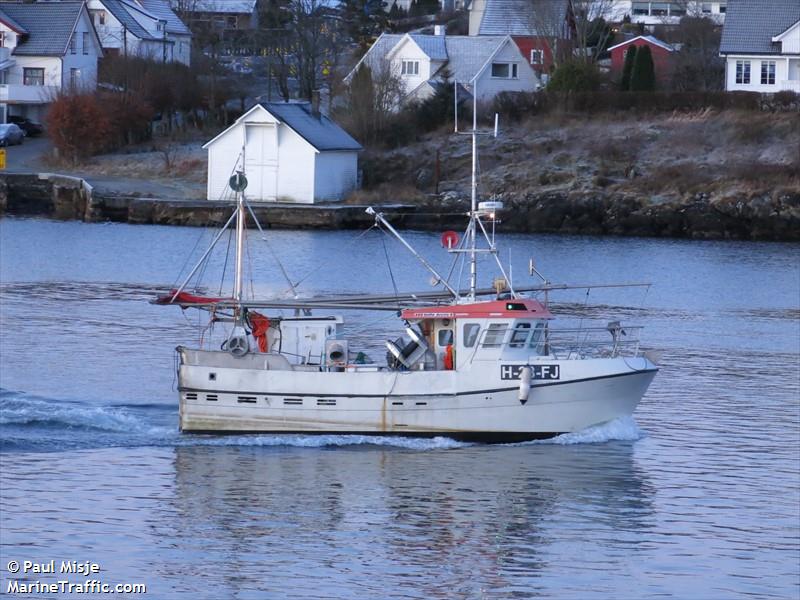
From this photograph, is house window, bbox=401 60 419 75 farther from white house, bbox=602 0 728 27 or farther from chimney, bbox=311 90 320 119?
white house, bbox=602 0 728 27

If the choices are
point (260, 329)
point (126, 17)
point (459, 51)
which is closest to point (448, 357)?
point (260, 329)

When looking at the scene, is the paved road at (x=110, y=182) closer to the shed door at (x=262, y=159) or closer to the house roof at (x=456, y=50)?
the shed door at (x=262, y=159)

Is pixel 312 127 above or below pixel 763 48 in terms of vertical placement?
below

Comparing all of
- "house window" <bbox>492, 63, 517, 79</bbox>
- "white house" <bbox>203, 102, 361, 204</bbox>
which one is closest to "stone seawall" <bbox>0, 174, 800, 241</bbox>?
"white house" <bbox>203, 102, 361, 204</bbox>

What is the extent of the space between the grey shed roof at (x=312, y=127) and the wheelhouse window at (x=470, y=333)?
34.4 meters

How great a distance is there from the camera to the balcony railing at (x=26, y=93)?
72.5 m

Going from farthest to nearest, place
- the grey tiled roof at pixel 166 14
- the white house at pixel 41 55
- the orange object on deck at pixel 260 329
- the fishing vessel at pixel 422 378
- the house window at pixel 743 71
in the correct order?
the grey tiled roof at pixel 166 14, the white house at pixel 41 55, the house window at pixel 743 71, the orange object on deck at pixel 260 329, the fishing vessel at pixel 422 378

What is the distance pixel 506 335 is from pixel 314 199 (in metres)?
35.3

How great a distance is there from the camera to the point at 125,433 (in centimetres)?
2433

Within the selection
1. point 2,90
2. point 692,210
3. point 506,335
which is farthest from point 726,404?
point 2,90

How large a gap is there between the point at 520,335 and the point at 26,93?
54.6 metres

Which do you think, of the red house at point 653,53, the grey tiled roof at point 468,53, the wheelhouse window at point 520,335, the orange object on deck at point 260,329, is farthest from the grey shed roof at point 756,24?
the orange object on deck at point 260,329

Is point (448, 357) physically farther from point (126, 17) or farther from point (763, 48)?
point (126, 17)

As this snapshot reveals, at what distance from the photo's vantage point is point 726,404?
27.9m
